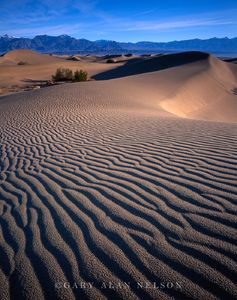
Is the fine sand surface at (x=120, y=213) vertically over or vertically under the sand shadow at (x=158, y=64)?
under

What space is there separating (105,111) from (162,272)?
8243mm

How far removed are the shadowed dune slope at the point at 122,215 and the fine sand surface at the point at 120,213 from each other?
0.03 feet

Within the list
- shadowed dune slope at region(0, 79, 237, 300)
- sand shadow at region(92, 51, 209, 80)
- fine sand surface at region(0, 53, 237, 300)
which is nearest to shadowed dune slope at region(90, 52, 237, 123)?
sand shadow at region(92, 51, 209, 80)

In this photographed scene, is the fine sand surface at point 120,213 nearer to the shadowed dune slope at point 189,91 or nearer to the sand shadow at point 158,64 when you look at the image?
A: the shadowed dune slope at point 189,91

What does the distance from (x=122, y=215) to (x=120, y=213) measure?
0.16 feet

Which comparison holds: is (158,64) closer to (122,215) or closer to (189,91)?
(189,91)

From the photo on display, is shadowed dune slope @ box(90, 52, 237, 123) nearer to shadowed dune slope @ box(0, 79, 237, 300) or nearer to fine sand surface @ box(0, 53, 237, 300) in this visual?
fine sand surface @ box(0, 53, 237, 300)

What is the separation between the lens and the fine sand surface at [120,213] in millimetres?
2252

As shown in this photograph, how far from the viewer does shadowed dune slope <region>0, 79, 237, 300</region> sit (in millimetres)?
2258

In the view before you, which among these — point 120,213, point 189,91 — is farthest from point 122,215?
point 189,91

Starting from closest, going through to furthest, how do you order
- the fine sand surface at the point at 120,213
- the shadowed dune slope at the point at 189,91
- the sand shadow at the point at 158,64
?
the fine sand surface at the point at 120,213
the shadowed dune slope at the point at 189,91
the sand shadow at the point at 158,64

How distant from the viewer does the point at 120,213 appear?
314 centimetres

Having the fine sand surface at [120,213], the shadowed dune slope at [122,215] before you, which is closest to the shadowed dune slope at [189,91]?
the fine sand surface at [120,213]

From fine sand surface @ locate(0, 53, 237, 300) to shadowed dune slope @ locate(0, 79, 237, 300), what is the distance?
0.03 ft
